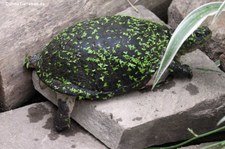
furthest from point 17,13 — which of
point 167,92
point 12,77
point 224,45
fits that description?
point 224,45

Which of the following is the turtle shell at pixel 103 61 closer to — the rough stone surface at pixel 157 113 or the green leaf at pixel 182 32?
the rough stone surface at pixel 157 113

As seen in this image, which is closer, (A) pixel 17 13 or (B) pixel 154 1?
(A) pixel 17 13

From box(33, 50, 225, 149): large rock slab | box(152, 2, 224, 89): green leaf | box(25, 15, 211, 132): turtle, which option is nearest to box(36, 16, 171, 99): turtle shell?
box(25, 15, 211, 132): turtle

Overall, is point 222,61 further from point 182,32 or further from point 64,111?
point 64,111

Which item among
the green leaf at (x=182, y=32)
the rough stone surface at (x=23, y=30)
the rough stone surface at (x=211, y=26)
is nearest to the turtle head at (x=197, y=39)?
the rough stone surface at (x=211, y=26)

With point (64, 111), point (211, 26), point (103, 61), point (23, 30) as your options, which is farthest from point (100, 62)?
Result: point (211, 26)

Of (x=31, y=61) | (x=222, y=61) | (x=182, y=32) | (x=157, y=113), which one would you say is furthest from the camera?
(x=222, y=61)

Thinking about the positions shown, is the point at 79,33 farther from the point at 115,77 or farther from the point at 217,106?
the point at 217,106
